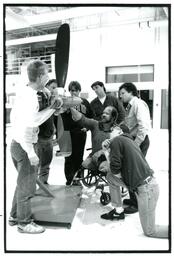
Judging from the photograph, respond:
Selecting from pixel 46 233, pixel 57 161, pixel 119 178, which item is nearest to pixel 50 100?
pixel 119 178

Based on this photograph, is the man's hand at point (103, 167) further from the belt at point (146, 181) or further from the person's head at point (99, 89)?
the person's head at point (99, 89)

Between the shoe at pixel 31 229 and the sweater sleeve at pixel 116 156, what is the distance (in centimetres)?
91

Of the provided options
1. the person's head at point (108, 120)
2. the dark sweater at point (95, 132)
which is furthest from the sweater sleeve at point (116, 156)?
the dark sweater at point (95, 132)

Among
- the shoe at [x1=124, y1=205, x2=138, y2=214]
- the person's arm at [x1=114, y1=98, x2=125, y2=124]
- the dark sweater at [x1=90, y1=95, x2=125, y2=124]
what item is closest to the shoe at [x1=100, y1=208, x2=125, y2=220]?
the shoe at [x1=124, y1=205, x2=138, y2=214]

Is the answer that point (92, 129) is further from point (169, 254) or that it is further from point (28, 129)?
point (169, 254)

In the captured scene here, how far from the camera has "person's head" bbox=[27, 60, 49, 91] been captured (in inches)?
92.3

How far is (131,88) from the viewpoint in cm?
320

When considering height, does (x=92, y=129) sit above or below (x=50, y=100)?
below

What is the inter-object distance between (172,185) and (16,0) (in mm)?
1827

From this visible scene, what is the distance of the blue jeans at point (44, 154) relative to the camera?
346 cm

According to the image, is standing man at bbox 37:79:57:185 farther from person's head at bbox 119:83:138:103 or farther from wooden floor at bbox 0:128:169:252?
person's head at bbox 119:83:138:103

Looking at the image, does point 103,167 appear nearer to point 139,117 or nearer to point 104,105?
point 139,117

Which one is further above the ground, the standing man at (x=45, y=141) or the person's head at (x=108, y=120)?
the person's head at (x=108, y=120)

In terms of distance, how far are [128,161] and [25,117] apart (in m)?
0.97
